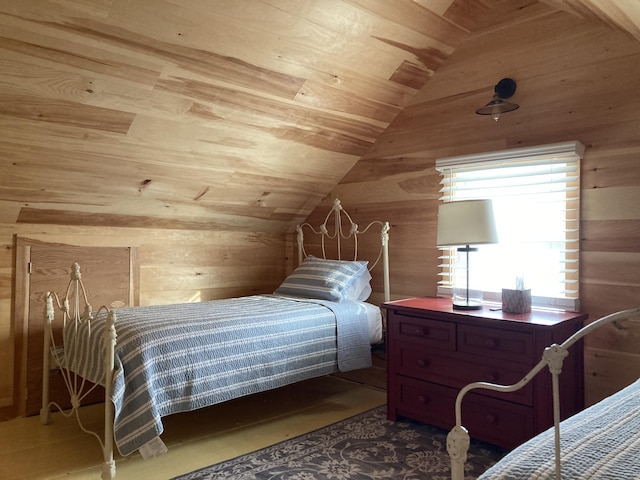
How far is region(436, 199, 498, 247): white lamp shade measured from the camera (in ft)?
9.00

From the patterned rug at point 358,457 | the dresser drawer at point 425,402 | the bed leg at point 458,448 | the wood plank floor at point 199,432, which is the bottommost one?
the wood plank floor at point 199,432

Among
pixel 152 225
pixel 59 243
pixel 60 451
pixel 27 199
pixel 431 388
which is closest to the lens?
pixel 60 451

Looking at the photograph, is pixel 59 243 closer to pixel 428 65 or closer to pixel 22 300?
pixel 22 300

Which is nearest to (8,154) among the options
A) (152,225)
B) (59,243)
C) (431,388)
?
(59,243)

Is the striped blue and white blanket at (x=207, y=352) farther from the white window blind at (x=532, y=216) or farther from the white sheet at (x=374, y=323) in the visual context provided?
the white window blind at (x=532, y=216)

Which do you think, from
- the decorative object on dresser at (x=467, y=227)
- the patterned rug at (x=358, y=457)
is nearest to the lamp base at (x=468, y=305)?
the decorative object on dresser at (x=467, y=227)

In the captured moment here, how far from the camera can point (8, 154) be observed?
2707 millimetres

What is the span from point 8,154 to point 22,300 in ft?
3.08

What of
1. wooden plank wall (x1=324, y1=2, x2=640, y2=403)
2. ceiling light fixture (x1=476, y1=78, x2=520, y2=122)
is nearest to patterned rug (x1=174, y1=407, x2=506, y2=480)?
wooden plank wall (x1=324, y1=2, x2=640, y2=403)

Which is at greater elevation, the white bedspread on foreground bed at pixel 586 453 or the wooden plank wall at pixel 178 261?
the wooden plank wall at pixel 178 261

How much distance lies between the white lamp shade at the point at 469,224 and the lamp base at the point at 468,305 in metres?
0.33

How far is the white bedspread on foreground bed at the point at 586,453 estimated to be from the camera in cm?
105

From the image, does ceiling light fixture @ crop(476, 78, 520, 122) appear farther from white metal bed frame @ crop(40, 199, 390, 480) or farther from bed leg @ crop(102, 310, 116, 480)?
bed leg @ crop(102, 310, 116, 480)

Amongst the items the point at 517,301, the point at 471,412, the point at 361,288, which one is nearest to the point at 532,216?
the point at 517,301
